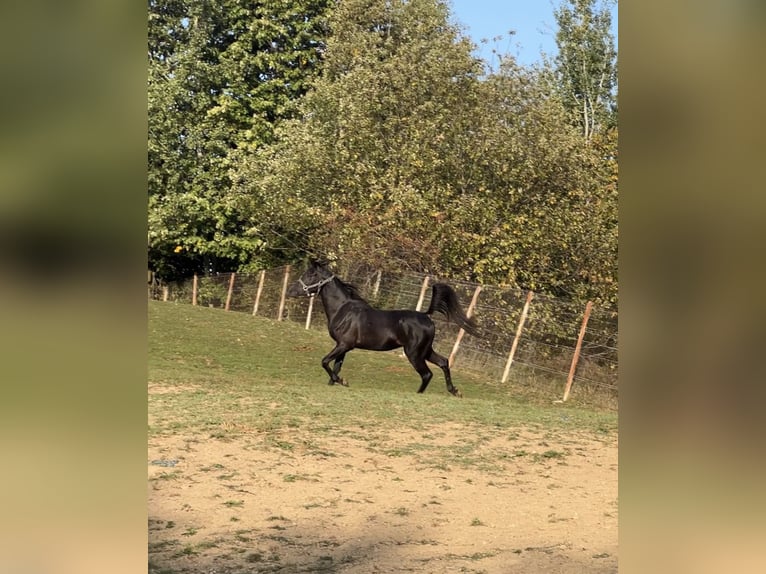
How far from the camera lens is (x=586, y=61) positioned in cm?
3634

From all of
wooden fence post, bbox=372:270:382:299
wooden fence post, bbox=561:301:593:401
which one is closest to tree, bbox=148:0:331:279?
wooden fence post, bbox=372:270:382:299

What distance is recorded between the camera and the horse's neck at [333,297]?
14.1m

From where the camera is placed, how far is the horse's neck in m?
14.1

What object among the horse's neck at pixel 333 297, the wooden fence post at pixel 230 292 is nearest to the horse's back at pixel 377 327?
the horse's neck at pixel 333 297

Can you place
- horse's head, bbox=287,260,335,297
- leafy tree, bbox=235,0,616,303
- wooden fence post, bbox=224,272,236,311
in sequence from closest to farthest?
1. horse's head, bbox=287,260,335,297
2. leafy tree, bbox=235,0,616,303
3. wooden fence post, bbox=224,272,236,311

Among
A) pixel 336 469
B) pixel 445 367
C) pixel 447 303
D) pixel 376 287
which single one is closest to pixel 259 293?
pixel 376 287

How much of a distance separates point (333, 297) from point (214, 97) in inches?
807

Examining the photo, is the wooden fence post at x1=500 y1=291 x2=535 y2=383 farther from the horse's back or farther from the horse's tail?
the horse's back

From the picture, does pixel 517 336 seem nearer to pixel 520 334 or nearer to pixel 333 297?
pixel 520 334

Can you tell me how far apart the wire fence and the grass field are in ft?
11.2

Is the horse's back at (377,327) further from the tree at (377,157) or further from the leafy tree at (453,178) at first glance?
the tree at (377,157)
